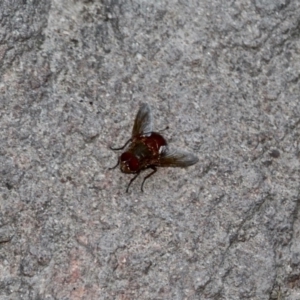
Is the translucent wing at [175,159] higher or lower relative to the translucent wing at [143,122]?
lower

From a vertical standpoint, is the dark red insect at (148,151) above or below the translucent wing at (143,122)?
below

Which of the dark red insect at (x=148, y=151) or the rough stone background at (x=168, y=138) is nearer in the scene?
the rough stone background at (x=168, y=138)

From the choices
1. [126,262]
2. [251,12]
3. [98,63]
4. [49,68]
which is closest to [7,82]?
[49,68]

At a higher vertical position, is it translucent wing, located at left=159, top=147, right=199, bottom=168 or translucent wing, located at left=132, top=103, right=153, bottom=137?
translucent wing, located at left=132, top=103, right=153, bottom=137

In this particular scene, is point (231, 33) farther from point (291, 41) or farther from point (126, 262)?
point (126, 262)

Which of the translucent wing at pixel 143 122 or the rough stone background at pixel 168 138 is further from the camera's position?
the translucent wing at pixel 143 122
